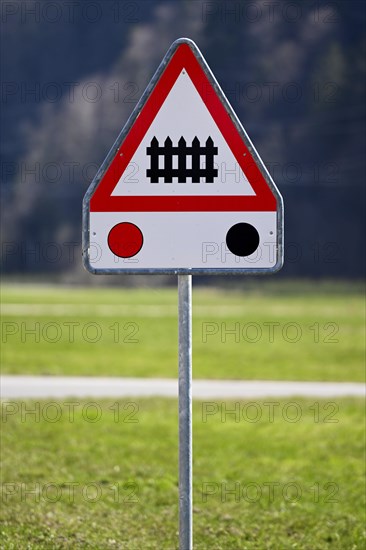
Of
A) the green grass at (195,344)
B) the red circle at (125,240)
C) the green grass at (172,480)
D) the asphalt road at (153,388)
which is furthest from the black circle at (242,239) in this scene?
the green grass at (195,344)

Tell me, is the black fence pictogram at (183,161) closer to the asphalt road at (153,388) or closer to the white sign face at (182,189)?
the white sign face at (182,189)

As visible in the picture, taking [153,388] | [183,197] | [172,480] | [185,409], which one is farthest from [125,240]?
[153,388]

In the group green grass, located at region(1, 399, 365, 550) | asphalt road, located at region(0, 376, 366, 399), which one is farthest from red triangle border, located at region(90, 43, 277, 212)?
asphalt road, located at region(0, 376, 366, 399)

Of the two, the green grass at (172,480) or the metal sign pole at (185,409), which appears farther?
the green grass at (172,480)

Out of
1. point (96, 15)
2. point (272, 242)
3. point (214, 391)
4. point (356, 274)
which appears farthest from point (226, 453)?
point (96, 15)

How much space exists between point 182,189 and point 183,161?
0.09 meters

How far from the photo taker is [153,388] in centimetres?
1252

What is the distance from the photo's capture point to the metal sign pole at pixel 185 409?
2939mm

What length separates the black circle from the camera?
10.2 ft

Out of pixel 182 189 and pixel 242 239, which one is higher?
pixel 182 189

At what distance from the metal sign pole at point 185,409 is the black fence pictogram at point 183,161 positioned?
1.24 feet

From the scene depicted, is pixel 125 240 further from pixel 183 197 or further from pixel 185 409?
pixel 185 409

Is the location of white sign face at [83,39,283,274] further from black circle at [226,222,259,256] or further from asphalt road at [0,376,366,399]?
asphalt road at [0,376,366,399]

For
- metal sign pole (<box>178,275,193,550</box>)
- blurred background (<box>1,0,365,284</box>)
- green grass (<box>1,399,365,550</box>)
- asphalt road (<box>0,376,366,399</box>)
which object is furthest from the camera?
blurred background (<box>1,0,365,284</box>)
